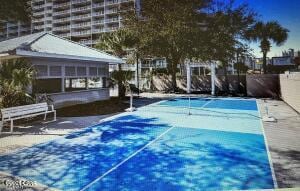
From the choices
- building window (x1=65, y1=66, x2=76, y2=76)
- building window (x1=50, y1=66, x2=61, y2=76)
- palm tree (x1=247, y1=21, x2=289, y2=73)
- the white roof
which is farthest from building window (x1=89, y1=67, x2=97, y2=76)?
palm tree (x1=247, y1=21, x2=289, y2=73)

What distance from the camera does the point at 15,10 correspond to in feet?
65.1


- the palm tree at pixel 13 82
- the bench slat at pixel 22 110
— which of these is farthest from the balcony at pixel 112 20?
the bench slat at pixel 22 110

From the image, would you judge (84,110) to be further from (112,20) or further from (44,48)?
(112,20)

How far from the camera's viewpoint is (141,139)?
10.6m

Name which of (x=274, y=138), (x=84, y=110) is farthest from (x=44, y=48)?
(x=274, y=138)

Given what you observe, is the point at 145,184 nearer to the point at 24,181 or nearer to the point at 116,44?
the point at 24,181

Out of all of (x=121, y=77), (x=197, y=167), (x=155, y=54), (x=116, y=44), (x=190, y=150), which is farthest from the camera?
(x=155, y=54)

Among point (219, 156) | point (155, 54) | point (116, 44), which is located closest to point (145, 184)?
point (219, 156)

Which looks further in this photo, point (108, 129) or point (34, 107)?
point (34, 107)

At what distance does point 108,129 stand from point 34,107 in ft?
13.0

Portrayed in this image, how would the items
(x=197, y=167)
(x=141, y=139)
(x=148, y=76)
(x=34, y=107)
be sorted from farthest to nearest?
1. (x=148, y=76)
2. (x=34, y=107)
3. (x=141, y=139)
4. (x=197, y=167)

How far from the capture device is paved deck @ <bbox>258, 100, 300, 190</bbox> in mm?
6734

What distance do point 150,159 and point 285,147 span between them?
188 inches

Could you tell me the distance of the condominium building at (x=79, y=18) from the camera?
285 feet
